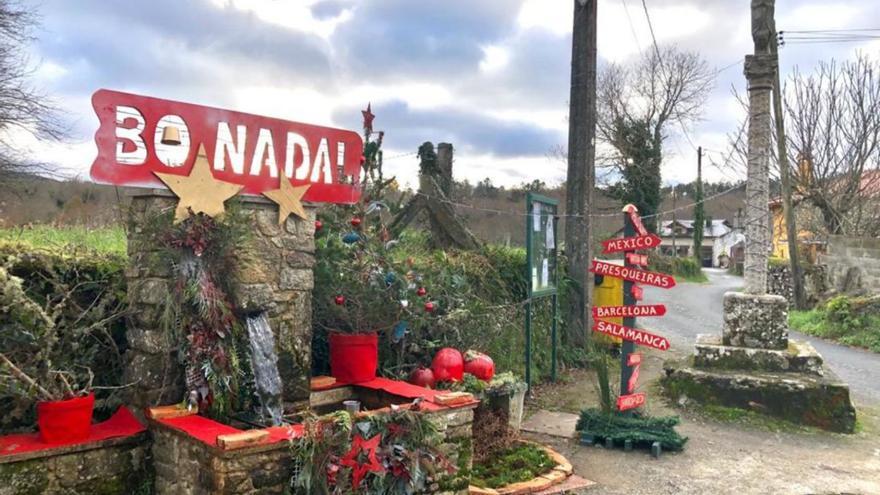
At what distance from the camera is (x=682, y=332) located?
41.1 feet

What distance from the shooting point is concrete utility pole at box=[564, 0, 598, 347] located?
334 inches

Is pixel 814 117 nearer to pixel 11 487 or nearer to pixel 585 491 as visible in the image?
pixel 585 491

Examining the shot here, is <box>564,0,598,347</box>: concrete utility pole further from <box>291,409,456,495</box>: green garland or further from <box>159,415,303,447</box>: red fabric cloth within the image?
<box>159,415,303,447</box>: red fabric cloth

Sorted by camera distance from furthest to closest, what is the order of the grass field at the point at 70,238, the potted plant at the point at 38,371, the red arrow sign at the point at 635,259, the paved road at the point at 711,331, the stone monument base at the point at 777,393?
1. the paved road at the point at 711,331
2. the stone monument base at the point at 777,393
3. the red arrow sign at the point at 635,259
4. the grass field at the point at 70,238
5. the potted plant at the point at 38,371

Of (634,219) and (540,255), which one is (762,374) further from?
(540,255)

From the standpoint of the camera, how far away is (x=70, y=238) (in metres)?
4.71

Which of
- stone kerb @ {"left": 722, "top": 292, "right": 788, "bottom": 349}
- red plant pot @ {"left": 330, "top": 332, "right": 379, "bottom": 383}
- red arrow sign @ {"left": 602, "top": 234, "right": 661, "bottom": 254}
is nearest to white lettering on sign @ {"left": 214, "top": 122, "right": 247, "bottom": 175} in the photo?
red plant pot @ {"left": 330, "top": 332, "right": 379, "bottom": 383}

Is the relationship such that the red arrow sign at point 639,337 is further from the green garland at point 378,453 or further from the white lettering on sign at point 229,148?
the white lettering on sign at point 229,148

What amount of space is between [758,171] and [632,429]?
334 cm

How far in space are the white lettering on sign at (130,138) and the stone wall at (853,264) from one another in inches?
577

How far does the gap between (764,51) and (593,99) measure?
2105 millimetres

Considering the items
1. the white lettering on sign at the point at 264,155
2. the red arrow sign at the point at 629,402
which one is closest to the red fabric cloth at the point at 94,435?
the white lettering on sign at the point at 264,155

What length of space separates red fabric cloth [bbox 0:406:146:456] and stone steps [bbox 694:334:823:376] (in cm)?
543

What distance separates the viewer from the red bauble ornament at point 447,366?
5051 millimetres
